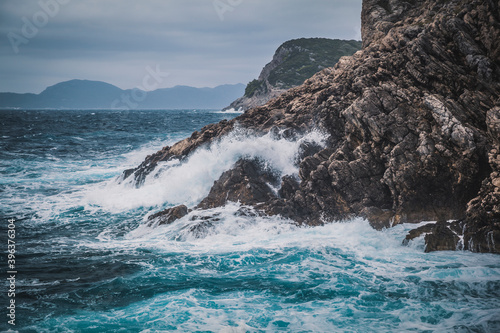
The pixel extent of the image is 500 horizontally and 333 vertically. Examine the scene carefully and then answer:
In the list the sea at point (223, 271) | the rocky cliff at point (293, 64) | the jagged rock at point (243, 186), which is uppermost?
the rocky cliff at point (293, 64)

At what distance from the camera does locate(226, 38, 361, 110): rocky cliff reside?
5837 inches

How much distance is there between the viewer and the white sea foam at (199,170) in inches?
856

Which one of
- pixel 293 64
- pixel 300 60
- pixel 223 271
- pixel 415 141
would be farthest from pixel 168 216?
pixel 300 60

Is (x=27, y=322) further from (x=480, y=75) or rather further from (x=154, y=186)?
(x=480, y=75)

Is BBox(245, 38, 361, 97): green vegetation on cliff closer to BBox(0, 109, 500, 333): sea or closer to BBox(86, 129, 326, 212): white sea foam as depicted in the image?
BBox(86, 129, 326, 212): white sea foam

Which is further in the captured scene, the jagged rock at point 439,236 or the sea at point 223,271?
the jagged rock at point 439,236

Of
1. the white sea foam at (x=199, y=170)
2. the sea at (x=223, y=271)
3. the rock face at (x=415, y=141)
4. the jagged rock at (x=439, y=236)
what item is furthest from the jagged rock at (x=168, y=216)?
the jagged rock at (x=439, y=236)

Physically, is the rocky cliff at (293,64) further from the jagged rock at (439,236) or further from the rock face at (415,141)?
the jagged rock at (439,236)

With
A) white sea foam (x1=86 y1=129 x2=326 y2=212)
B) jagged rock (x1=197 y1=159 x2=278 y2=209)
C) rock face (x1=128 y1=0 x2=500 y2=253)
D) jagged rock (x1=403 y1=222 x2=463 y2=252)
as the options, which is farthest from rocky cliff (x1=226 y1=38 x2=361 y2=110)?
jagged rock (x1=403 y1=222 x2=463 y2=252)

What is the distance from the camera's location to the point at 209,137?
26.7 metres

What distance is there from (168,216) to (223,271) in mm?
6331

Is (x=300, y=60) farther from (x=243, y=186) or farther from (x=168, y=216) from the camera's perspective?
(x=168, y=216)

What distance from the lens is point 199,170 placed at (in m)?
24.2

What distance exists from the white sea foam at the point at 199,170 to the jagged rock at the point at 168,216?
2.47 metres
